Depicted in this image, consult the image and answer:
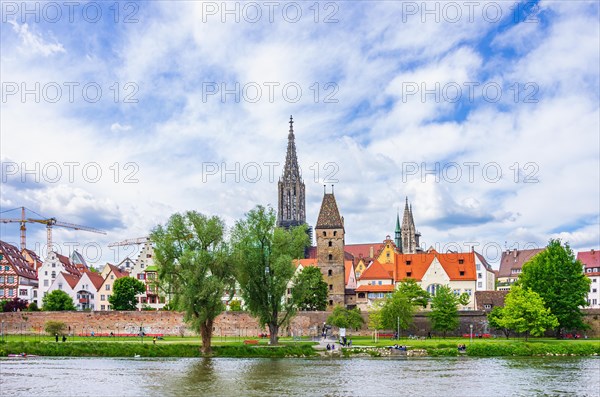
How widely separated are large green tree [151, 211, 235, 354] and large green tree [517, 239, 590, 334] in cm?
3434

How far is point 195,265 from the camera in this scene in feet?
196

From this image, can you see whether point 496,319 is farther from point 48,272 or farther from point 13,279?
point 13,279

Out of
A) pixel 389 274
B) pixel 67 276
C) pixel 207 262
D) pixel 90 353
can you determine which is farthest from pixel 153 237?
pixel 67 276

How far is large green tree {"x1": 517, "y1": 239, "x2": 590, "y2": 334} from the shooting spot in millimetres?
76062

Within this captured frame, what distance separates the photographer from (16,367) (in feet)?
164

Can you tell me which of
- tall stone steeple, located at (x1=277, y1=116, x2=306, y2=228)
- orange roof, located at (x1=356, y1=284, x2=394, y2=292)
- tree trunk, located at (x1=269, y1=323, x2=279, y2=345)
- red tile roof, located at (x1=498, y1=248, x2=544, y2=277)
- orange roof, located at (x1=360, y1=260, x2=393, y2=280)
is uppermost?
tall stone steeple, located at (x1=277, y1=116, x2=306, y2=228)

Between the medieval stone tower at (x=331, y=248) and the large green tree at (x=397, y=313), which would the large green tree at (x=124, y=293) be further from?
the large green tree at (x=397, y=313)

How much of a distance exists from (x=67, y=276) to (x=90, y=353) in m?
54.7

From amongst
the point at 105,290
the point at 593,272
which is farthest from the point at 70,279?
the point at 593,272

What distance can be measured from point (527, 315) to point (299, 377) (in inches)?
1381

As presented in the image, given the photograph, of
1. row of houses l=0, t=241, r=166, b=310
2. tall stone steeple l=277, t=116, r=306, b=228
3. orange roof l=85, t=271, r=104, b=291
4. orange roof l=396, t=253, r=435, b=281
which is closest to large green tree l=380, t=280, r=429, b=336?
orange roof l=396, t=253, r=435, b=281

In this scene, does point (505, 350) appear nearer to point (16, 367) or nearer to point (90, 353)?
point (90, 353)

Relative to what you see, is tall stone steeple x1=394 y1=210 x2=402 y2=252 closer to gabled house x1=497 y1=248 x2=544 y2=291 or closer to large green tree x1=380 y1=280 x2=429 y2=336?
gabled house x1=497 y1=248 x2=544 y2=291

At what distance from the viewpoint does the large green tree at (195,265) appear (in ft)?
195
